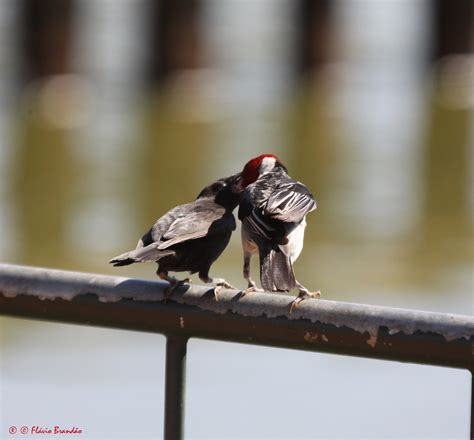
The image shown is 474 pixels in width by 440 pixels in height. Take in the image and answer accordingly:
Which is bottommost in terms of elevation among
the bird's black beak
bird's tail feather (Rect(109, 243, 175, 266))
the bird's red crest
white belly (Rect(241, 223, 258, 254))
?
white belly (Rect(241, 223, 258, 254))

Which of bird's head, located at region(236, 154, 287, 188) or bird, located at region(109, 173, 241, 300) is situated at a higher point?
bird's head, located at region(236, 154, 287, 188)

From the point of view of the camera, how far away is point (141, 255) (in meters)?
4.08

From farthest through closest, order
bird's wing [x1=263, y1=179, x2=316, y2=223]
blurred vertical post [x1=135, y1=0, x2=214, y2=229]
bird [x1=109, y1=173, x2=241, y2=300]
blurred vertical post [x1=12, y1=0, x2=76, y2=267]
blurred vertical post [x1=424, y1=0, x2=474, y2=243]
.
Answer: blurred vertical post [x1=135, y1=0, x2=214, y2=229] < blurred vertical post [x1=424, y1=0, x2=474, y2=243] < blurred vertical post [x1=12, y1=0, x2=76, y2=267] < bird's wing [x1=263, y1=179, x2=316, y2=223] < bird [x1=109, y1=173, x2=241, y2=300]

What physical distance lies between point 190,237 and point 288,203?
48 cm

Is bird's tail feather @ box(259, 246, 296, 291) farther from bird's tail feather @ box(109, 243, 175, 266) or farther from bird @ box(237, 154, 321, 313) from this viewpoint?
bird's tail feather @ box(109, 243, 175, 266)

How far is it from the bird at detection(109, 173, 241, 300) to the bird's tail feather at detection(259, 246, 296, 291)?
0.17m

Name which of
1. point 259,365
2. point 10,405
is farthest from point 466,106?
point 10,405

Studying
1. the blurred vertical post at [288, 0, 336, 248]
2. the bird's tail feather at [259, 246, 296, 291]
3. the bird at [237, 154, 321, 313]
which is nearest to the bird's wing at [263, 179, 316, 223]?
the bird at [237, 154, 321, 313]

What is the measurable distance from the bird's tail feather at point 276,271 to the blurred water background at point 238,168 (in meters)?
3.34

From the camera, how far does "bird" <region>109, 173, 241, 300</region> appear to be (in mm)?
4336

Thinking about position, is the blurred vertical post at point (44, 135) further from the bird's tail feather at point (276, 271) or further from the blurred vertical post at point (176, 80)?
the bird's tail feather at point (276, 271)

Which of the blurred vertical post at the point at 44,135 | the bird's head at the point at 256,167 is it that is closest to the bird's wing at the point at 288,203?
the bird's head at the point at 256,167

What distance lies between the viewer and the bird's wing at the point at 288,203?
4551 mm

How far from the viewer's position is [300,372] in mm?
9516
